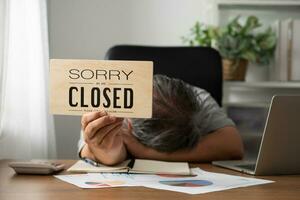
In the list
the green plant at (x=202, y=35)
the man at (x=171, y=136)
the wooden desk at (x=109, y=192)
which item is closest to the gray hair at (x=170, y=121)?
the man at (x=171, y=136)

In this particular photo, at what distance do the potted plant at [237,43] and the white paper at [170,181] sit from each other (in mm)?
1171

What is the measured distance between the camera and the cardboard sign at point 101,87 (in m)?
1.07

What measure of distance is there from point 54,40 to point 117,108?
1480 mm

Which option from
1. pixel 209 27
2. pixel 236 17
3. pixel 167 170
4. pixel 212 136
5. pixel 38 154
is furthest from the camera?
pixel 236 17

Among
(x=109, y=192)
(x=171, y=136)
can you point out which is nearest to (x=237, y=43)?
(x=171, y=136)

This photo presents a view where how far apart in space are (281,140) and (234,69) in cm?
120

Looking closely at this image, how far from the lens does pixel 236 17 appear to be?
2.42 meters

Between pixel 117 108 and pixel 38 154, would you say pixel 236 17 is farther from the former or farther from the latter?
pixel 117 108

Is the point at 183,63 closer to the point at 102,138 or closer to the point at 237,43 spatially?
the point at 237,43

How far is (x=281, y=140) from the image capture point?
109cm

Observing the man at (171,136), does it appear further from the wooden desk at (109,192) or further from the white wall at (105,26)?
the white wall at (105,26)

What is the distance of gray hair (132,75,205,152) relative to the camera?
1.33m

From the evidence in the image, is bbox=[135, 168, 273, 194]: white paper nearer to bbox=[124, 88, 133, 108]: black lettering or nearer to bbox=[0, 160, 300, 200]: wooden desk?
bbox=[0, 160, 300, 200]: wooden desk

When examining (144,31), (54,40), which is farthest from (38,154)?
(144,31)
